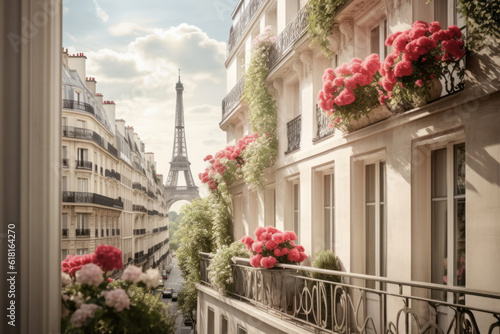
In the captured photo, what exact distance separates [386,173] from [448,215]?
1308mm

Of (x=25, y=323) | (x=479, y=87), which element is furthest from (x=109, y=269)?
(x=479, y=87)

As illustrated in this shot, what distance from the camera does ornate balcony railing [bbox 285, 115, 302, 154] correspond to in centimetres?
989

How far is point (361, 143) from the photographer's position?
709cm

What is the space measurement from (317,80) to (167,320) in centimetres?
709

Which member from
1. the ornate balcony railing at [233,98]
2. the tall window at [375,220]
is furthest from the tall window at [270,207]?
the tall window at [375,220]

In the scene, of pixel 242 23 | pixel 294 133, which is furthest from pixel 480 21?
pixel 242 23

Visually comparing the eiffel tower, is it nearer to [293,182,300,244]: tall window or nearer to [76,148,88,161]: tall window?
[76,148,88,161]: tall window

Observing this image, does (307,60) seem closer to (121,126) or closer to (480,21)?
(480,21)

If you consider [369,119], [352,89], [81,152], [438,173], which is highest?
[352,89]

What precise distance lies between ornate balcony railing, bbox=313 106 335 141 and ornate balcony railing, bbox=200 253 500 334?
228 cm

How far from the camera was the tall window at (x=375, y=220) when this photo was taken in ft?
22.5

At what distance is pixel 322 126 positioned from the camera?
877 centimetres

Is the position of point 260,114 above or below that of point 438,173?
above

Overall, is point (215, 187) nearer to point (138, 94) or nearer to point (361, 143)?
point (361, 143)
